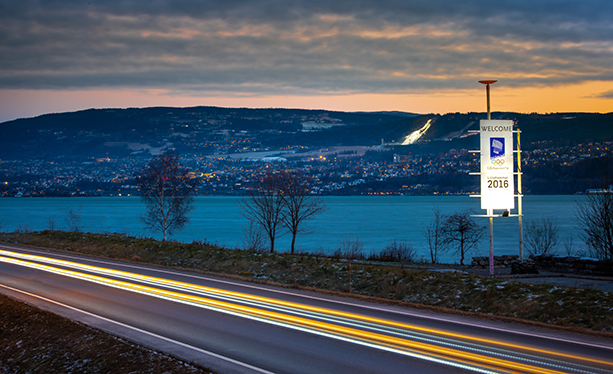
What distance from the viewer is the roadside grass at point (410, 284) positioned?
38.5 ft

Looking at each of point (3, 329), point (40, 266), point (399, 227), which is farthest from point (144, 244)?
point (399, 227)

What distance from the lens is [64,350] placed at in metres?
10.4

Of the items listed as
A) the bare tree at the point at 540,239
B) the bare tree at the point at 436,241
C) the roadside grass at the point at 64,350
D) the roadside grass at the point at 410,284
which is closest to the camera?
the roadside grass at the point at 64,350

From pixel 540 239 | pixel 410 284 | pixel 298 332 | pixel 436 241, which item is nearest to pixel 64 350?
pixel 298 332

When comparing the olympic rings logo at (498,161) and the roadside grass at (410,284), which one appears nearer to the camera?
the roadside grass at (410,284)

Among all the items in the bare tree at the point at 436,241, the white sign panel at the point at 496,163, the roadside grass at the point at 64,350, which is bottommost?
the bare tree at the point at 436,241

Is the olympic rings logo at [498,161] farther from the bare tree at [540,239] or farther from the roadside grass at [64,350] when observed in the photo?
the roadside grass at [64,350]

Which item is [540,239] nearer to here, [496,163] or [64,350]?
[496,163]

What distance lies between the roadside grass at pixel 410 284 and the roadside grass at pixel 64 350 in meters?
7.06

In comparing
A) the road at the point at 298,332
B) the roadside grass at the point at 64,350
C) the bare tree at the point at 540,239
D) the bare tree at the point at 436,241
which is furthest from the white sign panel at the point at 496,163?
the roadside grass at the point at 64,350

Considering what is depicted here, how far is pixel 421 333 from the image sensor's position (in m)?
10.5

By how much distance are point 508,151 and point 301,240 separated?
59052 mm

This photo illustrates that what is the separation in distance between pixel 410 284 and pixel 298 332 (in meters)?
5.68

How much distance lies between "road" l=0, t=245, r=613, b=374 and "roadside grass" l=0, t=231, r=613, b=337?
1.15 m
